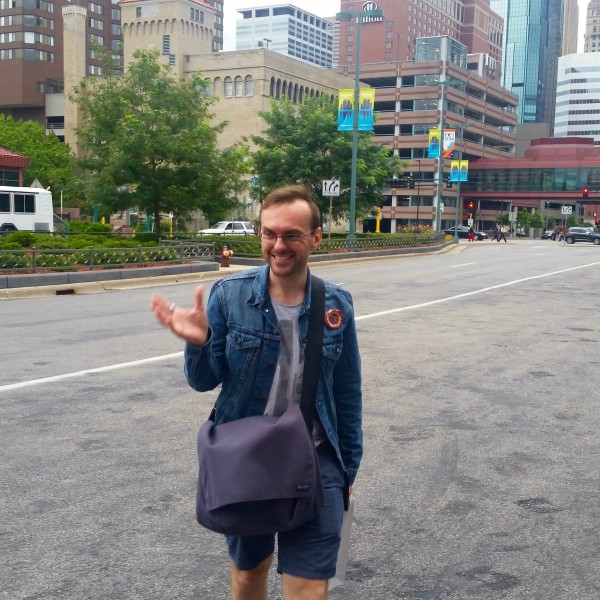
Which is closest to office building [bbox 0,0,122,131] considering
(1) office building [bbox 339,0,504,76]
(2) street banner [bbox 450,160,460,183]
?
(1) office building [bbox 339,0,504,76]

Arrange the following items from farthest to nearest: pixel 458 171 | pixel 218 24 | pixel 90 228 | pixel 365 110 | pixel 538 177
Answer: pixel 218 24
pixel 538 177
pixel 458 171
pixel 90 228
pixel 365 110

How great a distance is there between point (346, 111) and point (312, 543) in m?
34.4

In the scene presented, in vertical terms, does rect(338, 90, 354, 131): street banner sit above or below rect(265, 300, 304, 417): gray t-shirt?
above

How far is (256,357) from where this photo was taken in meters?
2.93

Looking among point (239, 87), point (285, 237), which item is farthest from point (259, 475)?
point (239, 87)

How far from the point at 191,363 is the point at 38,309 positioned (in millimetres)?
13734

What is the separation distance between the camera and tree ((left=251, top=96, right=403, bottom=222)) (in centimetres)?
4100

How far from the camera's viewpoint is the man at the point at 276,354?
2.88 meters

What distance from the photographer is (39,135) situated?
72.6 m

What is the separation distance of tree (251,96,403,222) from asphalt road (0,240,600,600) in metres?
29.5

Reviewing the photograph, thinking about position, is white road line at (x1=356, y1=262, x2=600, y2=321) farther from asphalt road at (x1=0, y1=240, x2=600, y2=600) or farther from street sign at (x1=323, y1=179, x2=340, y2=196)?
street sign at (x1=323, y1=179, x2=340, y2=196)

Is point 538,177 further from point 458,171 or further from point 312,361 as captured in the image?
point 312,361

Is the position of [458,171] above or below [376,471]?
above

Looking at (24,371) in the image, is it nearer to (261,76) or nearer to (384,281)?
(384,281)
